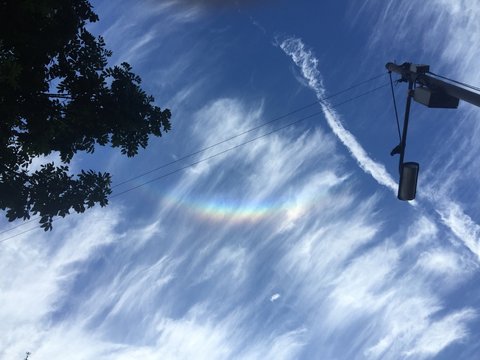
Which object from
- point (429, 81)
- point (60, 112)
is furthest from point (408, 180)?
point (60, 112)

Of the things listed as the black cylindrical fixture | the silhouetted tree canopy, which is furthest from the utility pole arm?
the silhouetted tree canopy

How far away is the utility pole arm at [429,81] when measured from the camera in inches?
200

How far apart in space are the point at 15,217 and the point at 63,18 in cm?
606

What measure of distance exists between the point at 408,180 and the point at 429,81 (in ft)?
5.87

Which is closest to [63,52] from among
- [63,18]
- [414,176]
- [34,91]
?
Answer: [63,18]

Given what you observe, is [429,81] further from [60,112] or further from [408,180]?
[60,112]

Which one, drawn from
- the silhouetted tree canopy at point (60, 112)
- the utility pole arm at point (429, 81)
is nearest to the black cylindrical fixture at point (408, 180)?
the utility pole arm at point (429, 81)

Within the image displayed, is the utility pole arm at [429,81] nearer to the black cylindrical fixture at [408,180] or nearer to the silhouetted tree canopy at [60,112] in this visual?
the black cylindrical fixture at [408,180]

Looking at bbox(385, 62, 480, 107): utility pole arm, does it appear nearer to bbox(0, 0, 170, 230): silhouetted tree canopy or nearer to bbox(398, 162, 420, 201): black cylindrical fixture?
bbox(398, 162, 420, 201): black cylindrical fixture

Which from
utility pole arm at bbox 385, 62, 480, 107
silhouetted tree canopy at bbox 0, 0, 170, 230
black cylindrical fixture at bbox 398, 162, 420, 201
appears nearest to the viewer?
utility pole arm at bbox 385, 62, 480, 107

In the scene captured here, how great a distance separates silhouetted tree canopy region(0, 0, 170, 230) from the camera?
9625 millimetres

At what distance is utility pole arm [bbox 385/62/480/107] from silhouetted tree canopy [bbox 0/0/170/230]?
738cm

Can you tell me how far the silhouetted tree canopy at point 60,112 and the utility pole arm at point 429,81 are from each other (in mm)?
7377

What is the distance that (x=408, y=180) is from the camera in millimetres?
6164
